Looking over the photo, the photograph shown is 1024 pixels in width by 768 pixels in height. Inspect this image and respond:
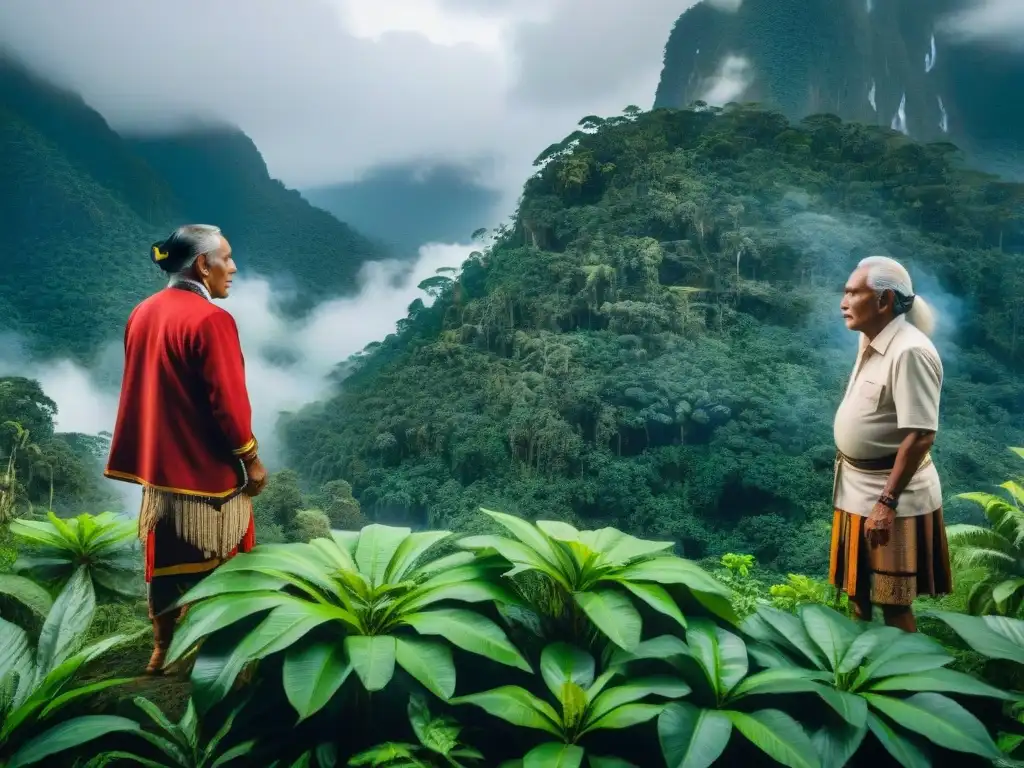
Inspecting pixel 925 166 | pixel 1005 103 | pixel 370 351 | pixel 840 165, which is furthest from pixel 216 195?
pixel 1005 103

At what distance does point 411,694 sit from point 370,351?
7.63 meters

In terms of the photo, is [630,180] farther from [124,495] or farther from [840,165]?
[124,495]

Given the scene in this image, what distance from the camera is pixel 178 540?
1.87m

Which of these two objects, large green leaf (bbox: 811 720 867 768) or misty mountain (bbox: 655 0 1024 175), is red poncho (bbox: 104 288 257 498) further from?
misty mountain (bbox: 655 0 1024 175)

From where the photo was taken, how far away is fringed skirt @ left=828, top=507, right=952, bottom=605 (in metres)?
1.87

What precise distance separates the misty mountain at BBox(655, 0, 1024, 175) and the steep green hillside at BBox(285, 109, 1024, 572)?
111 centimetres

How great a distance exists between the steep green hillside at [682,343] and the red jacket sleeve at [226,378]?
18.9ft

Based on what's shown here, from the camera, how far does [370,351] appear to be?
8789mm

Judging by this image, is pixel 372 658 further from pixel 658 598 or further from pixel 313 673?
pixel 658 598

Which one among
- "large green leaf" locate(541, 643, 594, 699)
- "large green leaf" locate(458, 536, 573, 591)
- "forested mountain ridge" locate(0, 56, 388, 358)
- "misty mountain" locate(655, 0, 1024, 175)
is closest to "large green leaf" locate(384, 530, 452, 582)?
"large green leaf" locate(458, 536, 573, 591)

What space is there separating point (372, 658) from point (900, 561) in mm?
1446

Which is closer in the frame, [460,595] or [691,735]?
[691,735]

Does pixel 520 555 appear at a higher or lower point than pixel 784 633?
higher

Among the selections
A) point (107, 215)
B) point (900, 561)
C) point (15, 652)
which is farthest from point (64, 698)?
point (107, 215)
